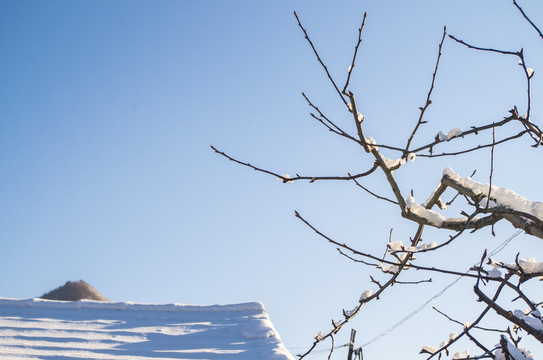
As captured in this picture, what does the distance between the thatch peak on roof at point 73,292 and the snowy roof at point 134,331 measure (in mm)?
2419

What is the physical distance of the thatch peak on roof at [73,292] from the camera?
858cm

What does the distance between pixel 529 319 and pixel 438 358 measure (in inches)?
18.6

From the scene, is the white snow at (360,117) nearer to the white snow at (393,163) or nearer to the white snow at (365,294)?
the white snow at (393,163)

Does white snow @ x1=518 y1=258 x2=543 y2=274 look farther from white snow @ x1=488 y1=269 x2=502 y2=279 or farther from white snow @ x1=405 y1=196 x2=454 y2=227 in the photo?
white snow @ x1=405 y1=196 x2=454 y2=227

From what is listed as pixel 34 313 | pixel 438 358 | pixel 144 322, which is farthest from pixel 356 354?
pixel 438 358

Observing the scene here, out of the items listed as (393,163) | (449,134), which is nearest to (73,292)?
(393,163)

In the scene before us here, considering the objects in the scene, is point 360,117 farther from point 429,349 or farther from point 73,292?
point 73,292

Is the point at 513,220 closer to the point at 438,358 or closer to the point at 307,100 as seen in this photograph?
the point at 438,358

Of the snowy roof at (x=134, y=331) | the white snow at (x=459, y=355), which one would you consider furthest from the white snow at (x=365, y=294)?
the snowy roof at (x=134, y=331)

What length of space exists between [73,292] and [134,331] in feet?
12.2

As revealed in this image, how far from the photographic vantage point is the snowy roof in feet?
15.7

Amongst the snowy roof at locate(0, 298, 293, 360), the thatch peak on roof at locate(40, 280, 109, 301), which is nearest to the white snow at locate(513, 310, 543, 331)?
the snowy roof at locate(0, 298, 293, 360)

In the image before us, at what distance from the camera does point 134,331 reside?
Result: 541 cm

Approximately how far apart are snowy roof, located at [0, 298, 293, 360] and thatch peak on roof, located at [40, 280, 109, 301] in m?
2.42
